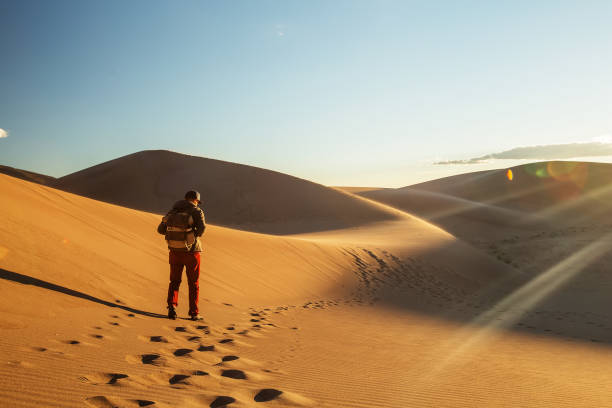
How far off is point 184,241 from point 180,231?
157 millimetres

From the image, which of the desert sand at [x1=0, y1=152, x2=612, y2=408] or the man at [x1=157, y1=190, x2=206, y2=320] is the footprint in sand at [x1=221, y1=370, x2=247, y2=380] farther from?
the man at [x1=157, y1=190, x2=206, y2=320]

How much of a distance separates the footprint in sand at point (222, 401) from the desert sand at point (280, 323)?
0.02 meters

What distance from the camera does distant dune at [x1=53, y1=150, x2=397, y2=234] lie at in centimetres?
2698

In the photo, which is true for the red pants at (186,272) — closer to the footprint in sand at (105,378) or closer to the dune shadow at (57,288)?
the dune shadow at (57,288)

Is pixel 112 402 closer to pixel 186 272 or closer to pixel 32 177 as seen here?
pixel 186 272

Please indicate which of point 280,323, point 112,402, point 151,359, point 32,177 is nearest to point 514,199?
point 280,323

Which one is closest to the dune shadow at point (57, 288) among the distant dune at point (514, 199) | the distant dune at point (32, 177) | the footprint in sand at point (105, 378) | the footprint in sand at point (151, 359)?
the footprint in sand at point (151, 359)

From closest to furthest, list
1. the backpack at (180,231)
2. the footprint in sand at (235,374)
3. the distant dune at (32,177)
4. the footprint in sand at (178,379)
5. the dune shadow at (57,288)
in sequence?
the footprint in sand at (178,379)
the footprint in sand at (235,374)
the dune shadow at (57,288)
the backpack at (180,231)
the distant dune at (32,177)

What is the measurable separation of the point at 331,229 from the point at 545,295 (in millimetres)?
12791

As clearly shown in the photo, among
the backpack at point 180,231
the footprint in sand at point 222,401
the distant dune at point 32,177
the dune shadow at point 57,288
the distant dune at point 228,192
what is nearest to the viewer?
the footprint in sand at point 222,401

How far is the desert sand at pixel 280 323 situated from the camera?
3.36 meters

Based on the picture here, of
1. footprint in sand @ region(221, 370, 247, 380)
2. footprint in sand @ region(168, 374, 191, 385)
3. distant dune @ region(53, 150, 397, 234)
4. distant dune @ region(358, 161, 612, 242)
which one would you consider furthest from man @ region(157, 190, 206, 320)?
distant dune @ region(358, 161, 612, 242)

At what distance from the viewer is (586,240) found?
2653 centimetres

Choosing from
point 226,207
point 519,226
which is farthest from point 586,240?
point 226,207
